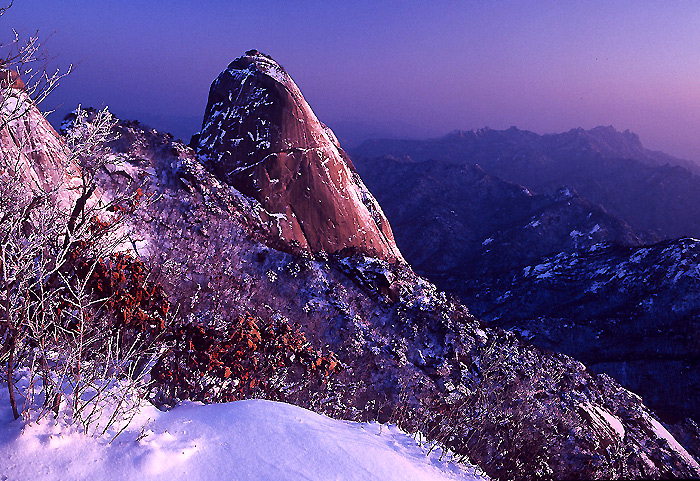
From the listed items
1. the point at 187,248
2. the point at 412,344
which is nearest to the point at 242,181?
the point at 187,248

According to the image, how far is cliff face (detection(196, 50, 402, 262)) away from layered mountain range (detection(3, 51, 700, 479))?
0.62 ft

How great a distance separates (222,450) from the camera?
19.2 feet

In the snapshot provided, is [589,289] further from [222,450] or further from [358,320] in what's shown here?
[222,450]

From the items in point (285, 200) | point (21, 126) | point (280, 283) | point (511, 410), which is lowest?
→ point (511, 410)

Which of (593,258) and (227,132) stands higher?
(227,132)

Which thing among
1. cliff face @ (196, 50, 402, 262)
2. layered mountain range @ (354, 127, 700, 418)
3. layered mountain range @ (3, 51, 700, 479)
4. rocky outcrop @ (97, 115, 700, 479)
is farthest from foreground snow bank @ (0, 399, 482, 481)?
layered mountain range @ (354, 127, 700, 418)

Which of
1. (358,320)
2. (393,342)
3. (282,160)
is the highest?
(282,160)

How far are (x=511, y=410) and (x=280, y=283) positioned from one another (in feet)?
40.5

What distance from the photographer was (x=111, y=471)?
16.3 feet

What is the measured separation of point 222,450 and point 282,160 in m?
29.4

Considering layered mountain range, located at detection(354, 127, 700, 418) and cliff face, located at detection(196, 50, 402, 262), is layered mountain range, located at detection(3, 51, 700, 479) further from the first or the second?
layered mountain range, located at detection(354, 127, 700, 418)

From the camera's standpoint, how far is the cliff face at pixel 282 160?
1230 inches

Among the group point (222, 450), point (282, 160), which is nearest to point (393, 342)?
A: point (222, 450)

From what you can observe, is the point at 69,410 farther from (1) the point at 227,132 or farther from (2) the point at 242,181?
(1) the point at 227,132
